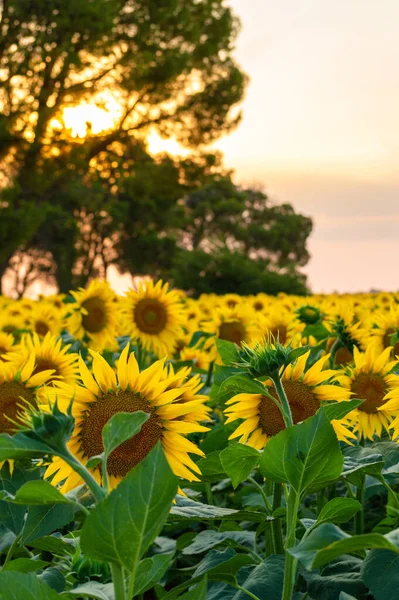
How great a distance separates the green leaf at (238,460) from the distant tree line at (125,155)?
21481mm

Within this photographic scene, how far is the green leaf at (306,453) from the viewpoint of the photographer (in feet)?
4.91

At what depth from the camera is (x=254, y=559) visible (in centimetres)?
194

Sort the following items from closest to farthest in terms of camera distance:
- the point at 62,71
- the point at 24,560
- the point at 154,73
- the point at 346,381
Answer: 1. the point at 24,560
2. the point at 346,381
3. the point at 62,71
4. the point at 154,73

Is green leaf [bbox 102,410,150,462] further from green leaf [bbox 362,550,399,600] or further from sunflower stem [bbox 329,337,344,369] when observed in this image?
sunflower stem [bbox 329,337,344,369]

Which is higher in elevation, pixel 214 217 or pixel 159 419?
pixel 214 217

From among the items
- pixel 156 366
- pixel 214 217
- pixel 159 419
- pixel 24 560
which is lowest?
pixel 24 560

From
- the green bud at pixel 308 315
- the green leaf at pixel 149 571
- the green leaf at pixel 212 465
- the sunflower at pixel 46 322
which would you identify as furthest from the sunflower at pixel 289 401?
the sunflower at pixel 46 322

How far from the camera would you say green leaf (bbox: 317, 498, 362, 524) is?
158 cm

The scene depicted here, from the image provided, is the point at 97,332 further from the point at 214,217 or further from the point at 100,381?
the point at 214,217

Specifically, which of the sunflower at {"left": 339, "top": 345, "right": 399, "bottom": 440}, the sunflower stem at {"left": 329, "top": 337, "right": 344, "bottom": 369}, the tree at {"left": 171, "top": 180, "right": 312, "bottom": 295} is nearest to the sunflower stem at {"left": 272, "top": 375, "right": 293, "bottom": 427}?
the sunflower at {"left": 339, "top": 345, "right": 399, "bottom": 440}

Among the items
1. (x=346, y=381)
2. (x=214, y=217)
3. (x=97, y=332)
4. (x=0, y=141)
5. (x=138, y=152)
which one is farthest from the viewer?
(x=214, y=217)

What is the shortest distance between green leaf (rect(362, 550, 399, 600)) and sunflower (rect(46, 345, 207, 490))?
0.41m

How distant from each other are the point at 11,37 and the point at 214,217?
840 inches

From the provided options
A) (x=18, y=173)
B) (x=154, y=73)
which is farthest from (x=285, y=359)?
(x=154, y=73)
